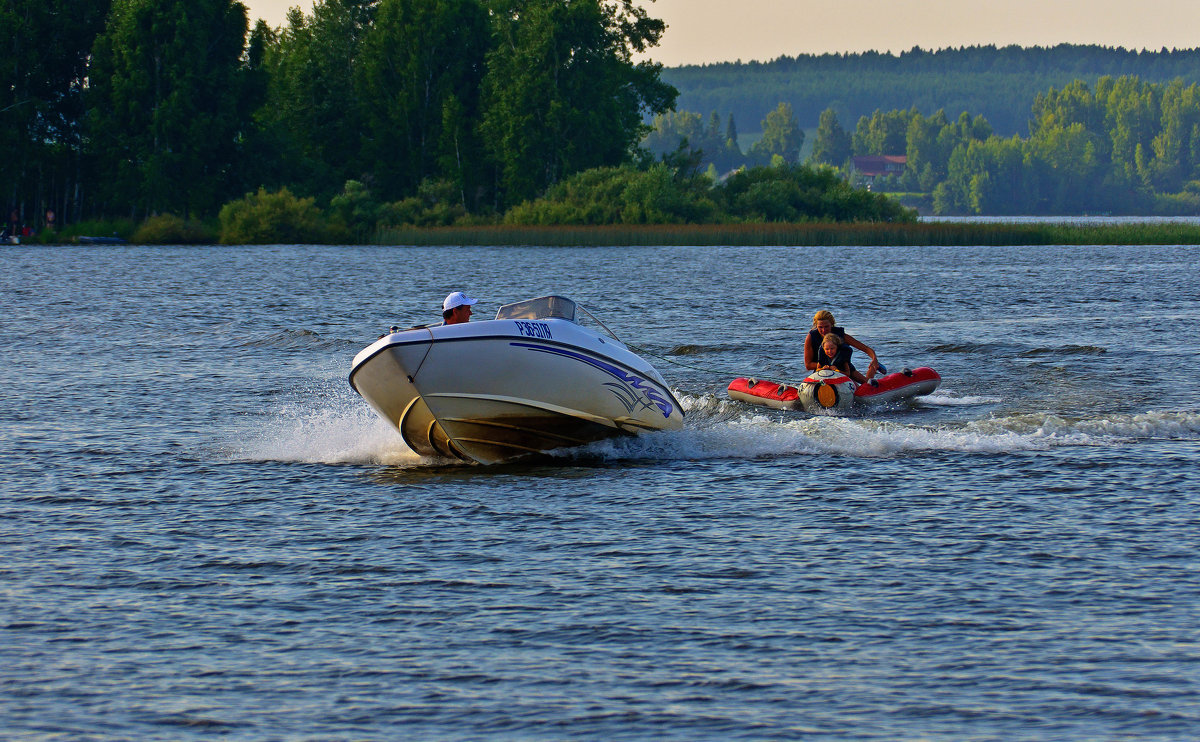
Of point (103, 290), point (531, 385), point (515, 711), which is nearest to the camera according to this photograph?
point (515, 711)

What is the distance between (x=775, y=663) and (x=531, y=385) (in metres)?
6.75

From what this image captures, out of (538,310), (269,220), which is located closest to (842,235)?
(269,220)

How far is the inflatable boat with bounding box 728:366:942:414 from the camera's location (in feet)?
64.1

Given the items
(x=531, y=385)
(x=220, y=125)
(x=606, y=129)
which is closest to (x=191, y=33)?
(x=220, y=125)

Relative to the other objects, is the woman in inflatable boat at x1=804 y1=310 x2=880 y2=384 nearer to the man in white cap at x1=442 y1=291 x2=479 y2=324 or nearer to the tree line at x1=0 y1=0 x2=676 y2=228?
the man in white cap at x1=442 y1=291 x2=479 y2=324

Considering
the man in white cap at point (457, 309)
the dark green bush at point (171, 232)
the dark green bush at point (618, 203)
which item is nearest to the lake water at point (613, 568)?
the man in white cap at point (457, 309)

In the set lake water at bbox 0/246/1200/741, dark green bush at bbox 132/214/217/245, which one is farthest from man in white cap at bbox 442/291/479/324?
dark green bush at bbox 132/214/217/245

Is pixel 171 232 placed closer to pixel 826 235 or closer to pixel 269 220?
pixel 269 220

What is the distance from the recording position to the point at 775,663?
28.3 feet

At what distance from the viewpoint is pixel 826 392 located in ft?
64.0

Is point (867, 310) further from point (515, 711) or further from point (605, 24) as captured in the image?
point (605, 24)

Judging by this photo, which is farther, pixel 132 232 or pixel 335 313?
pixel 132 232

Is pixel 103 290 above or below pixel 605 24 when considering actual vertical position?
below

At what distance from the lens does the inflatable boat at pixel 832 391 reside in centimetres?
1955
